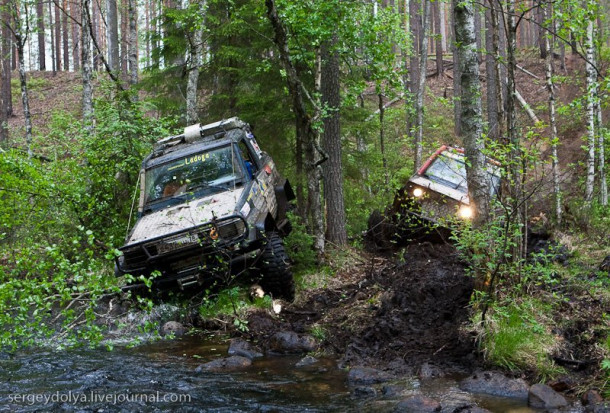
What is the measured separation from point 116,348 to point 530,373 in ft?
16.8

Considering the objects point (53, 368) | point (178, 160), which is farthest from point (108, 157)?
point (53, 368)

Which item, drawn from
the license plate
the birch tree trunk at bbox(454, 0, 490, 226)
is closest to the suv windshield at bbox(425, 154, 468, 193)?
the birch tree trunk at bbox(454, 0, 490, 226)

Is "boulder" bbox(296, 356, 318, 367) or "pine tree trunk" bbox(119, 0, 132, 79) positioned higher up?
"pine tree trunk" bbox(119, 0, 132, 79)

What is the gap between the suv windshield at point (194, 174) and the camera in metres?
9.77

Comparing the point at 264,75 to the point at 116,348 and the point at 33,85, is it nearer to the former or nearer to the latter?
the point at 116,348

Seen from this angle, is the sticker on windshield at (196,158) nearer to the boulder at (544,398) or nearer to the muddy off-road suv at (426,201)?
the muddy off-road suv at (426,201)

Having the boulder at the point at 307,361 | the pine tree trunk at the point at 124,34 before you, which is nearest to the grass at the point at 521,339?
the boulder at the point at 307,361

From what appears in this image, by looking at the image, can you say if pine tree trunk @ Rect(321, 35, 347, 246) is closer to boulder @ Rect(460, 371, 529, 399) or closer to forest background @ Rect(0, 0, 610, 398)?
forest background @ Rect(0, 0, 610, 398)

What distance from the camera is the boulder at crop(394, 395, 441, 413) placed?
5234mm

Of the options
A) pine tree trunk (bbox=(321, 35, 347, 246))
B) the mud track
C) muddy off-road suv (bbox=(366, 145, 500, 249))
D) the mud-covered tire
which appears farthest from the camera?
pine tree trunk (bbox=(321, 35, 347, 246))

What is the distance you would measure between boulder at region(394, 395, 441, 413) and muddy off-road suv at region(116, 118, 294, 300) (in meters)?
3.57

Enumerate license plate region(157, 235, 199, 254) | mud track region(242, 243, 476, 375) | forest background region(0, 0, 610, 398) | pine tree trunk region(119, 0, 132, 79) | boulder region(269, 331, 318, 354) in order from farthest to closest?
pine tree trunk region(119, 0, 132, 79) → license plate region(157, 235, 199, 254) → boulder region(269, 331, 318, 354) → mud track region(242, 243, 476, 375) → forest background region(0, 0, 610, 398)

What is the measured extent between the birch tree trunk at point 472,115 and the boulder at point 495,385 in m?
2.13

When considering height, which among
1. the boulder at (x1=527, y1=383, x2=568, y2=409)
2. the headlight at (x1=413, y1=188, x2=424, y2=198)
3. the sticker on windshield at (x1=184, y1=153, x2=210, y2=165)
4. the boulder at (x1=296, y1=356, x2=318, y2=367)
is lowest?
the boulder at (x1=296, y1=356, x2=318, y2=367)
